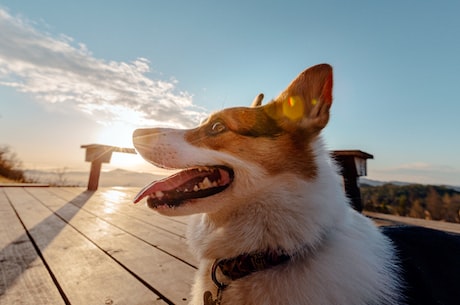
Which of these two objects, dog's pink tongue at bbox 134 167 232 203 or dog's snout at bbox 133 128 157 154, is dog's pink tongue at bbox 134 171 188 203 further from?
dog's snout at bbox 133 128 157 154

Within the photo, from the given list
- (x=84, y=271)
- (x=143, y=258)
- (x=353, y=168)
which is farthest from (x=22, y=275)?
(x=353, y=168)

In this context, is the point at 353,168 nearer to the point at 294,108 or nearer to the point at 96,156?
the point at 294,108

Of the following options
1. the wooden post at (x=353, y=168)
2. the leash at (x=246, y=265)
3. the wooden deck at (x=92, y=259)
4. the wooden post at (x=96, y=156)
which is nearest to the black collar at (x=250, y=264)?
the leash at (x=246, y=265)

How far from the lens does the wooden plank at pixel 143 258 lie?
→ 5.12 feet

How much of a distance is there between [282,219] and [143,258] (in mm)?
1331

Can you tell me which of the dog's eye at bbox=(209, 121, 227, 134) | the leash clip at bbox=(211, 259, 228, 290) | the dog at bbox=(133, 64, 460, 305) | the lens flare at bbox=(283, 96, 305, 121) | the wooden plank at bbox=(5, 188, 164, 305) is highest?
the lens flare at bbox=(283, 96, 305, 121)

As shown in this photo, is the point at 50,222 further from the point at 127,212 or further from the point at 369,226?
the point at 369,226

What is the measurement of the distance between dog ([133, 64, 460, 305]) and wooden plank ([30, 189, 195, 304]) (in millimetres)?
399

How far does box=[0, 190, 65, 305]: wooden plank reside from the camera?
1.34 m

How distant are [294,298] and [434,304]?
0.53m

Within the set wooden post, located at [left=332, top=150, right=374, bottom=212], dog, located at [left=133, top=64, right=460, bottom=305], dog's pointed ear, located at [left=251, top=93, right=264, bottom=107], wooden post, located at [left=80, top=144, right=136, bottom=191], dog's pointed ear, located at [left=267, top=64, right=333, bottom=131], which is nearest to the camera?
dog, located at [left=133, top=64, right=460, bottom=305]

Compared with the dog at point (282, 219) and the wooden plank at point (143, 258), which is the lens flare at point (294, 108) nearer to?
the dog at point (282, 219)

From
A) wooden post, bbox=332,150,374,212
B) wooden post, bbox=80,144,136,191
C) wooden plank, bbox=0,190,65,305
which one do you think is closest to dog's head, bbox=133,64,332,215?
wooden plank, bbox=0,190,65,305

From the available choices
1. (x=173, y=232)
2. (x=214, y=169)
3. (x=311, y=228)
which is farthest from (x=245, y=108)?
(x=173, y=232)
